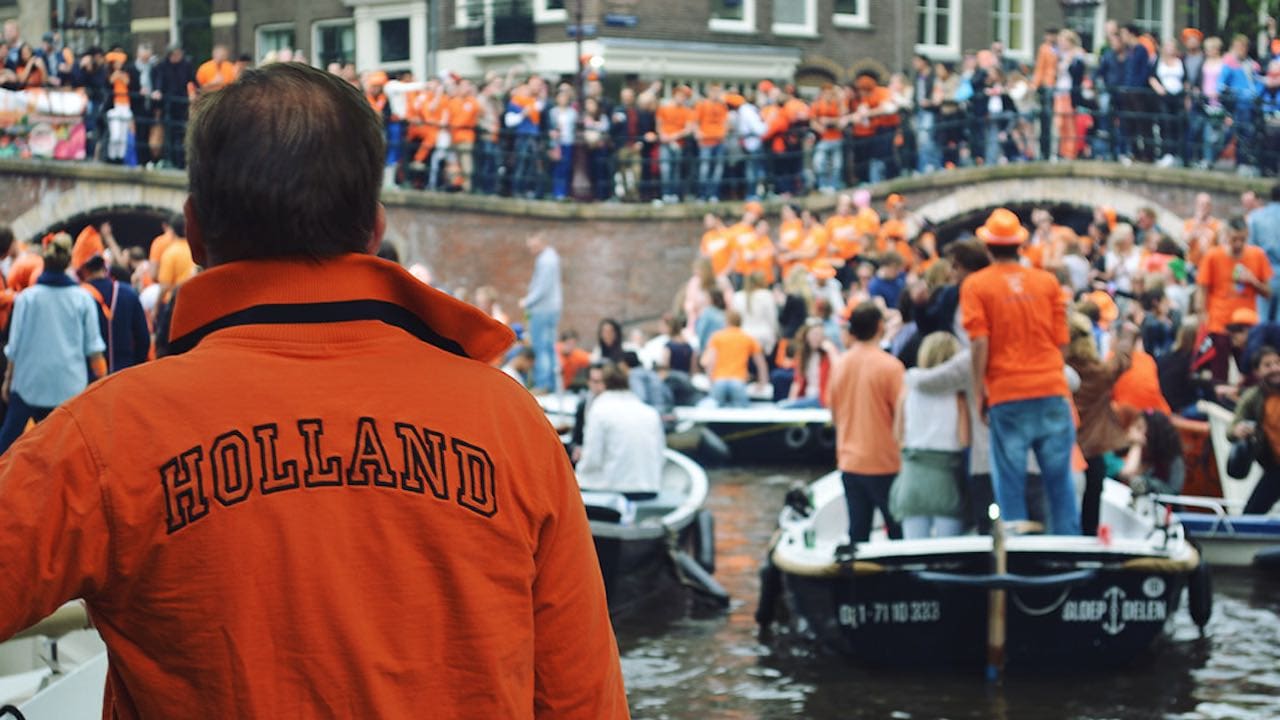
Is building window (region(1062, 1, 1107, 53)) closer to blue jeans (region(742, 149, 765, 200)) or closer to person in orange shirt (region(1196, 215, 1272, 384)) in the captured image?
blue jeans (region(742, 149, 765, 200))

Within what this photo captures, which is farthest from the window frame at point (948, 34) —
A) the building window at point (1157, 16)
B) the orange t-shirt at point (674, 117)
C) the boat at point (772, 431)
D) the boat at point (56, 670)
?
the boat at point (56, 670)

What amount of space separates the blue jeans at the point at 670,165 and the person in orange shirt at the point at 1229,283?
13.1 m

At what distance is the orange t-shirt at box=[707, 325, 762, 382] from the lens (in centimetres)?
1842

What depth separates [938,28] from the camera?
34.9 m

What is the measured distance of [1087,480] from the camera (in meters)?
9.41

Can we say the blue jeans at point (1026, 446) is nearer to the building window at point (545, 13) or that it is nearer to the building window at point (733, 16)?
the building window at point (545, 13)

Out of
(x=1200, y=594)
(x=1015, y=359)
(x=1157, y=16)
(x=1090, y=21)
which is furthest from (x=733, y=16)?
(x=1015, y=359)

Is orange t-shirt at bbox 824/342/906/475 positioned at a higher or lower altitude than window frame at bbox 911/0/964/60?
lower

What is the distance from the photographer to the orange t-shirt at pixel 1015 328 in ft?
27.4

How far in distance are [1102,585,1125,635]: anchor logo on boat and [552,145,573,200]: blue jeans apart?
1989 centimetres

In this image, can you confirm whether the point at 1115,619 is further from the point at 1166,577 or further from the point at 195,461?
the point at 195,461

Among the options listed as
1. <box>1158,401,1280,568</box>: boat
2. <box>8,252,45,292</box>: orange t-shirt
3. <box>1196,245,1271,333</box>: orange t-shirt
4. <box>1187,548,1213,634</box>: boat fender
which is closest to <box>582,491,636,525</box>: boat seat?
<box>1187,548,1213,634</box>: boat fender

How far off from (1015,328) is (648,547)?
267 centimetres

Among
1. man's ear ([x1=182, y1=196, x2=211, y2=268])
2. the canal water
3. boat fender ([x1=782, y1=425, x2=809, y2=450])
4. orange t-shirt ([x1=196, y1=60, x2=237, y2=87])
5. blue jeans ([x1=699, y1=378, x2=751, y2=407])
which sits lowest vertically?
boat fender ([x1=782, y1=425, x2=809, y2=450])
